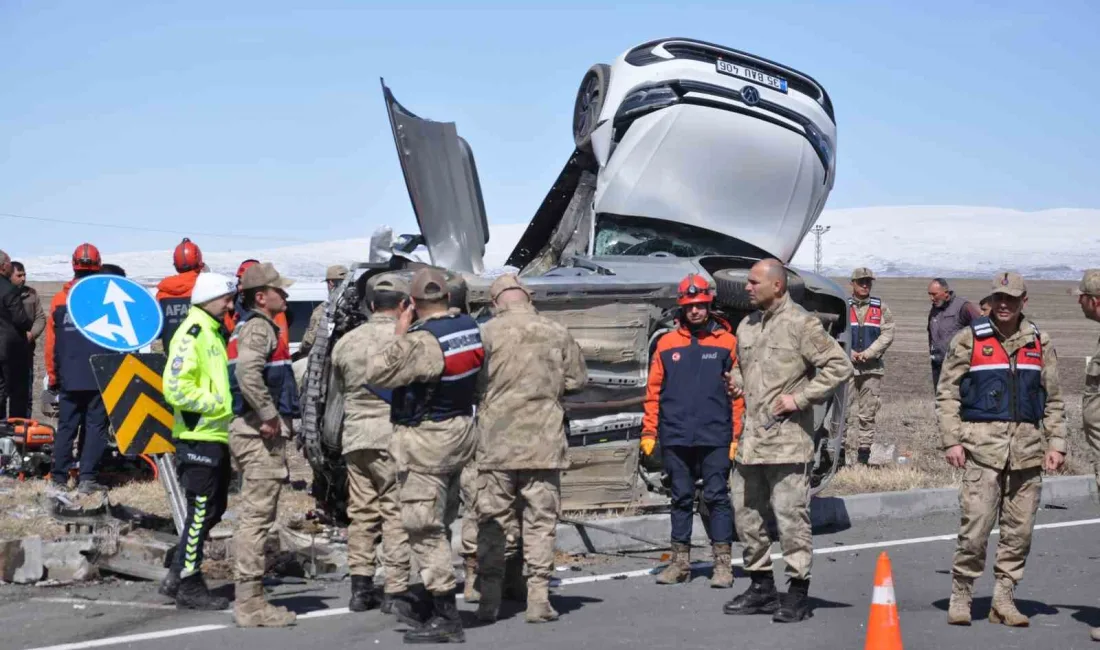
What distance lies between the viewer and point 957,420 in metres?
7.28

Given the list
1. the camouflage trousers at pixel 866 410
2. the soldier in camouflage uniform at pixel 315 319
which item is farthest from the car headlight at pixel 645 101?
the camouflage trousers at pixel 866 410

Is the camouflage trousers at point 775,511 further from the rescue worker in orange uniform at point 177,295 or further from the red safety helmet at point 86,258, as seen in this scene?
the red safety helmet at point 86,258

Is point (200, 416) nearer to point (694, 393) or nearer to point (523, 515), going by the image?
point (523, 515)

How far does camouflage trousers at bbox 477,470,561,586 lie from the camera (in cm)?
728

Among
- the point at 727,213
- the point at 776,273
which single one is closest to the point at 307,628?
the point at 776,273

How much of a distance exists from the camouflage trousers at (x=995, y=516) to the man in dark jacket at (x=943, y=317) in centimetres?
608

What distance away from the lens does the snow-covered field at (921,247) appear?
293 feet

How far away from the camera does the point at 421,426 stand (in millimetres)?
6875

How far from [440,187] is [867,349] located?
5.36 meters

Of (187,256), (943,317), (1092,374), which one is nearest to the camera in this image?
(1092,374)

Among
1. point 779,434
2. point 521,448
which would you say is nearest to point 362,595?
point 521,448

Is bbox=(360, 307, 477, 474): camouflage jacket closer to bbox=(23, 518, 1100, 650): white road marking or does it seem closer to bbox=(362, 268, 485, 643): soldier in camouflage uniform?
bbox=(362, 268, 485, 643): soldier in camouflage uniform

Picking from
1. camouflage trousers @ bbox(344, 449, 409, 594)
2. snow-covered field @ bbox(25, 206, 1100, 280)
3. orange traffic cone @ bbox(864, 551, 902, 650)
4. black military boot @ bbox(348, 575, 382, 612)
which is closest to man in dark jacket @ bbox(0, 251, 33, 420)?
camouflage trousers @ bbox(344, 449, 409, 594)

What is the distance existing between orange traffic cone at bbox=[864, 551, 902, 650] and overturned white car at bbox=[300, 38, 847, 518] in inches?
158
